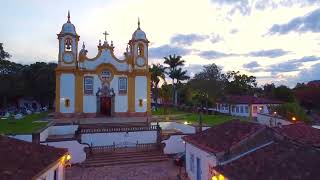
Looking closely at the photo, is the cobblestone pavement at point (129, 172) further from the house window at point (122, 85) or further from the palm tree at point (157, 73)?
the palm tree at point (157, 73)

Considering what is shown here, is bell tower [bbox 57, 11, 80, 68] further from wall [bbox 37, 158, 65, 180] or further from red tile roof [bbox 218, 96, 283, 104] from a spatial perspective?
red tile roof [bbox 218, 96, 283, 104]

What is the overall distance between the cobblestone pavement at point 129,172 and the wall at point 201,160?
100 centimetres

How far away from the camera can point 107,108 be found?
41.8 m

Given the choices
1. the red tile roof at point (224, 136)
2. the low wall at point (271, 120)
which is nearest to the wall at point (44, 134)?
the red tile roof at point (224, 136)

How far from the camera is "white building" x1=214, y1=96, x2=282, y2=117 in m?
54.2

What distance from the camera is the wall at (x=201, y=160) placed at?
53.0 feet

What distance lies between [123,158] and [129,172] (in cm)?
336

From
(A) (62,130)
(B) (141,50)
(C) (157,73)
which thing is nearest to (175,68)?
(C) (157,73)

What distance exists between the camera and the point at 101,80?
41156 mm

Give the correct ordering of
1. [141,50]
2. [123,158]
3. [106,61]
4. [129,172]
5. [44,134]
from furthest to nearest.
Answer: [141,50]
[106,61]
[44,134]
[123,158]
[129,172]

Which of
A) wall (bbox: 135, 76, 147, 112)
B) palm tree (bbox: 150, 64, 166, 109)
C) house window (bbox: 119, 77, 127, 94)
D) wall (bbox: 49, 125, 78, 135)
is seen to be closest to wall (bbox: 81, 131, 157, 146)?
wall (bbox: 49, 125, 78, 135)

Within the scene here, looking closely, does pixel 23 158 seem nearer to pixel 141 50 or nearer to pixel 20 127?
pixel 20 127

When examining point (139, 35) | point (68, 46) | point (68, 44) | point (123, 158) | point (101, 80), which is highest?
point (139, 35)

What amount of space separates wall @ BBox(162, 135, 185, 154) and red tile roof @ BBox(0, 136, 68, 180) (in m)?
A: 12.1
